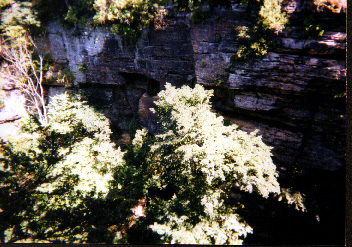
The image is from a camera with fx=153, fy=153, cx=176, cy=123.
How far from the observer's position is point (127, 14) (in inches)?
359

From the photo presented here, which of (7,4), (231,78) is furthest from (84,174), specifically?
(7,4)

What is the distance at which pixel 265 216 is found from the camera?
789cm

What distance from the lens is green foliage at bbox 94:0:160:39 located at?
29.7ft

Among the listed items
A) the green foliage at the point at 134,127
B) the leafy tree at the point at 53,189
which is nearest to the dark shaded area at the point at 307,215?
the leafy tree at the point at 53,189

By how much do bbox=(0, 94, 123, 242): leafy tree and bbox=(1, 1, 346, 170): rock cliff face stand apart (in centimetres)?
514

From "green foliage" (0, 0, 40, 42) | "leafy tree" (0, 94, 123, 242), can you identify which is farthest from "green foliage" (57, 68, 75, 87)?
"leafy tree" (0, 94, 123, 242)

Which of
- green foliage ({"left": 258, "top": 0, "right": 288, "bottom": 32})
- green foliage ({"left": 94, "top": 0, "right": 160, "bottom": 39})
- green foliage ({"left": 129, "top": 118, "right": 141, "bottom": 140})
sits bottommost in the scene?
green foliage ({"left": 129, "top": 118, "right": 141, "bottom": 140})

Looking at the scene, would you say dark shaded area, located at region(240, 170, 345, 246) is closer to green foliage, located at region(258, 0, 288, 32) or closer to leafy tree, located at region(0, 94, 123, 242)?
green foliage, located at region(258, 0, 288, 32)

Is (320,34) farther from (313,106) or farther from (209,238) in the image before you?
(209,238)

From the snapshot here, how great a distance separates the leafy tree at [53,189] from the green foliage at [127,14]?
7.00 m

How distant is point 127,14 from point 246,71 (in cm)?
767

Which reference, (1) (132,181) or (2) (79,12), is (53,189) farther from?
(2) (79,12)

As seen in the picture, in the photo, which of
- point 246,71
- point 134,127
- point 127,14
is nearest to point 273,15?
point 246,71

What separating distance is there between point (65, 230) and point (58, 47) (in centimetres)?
1220
